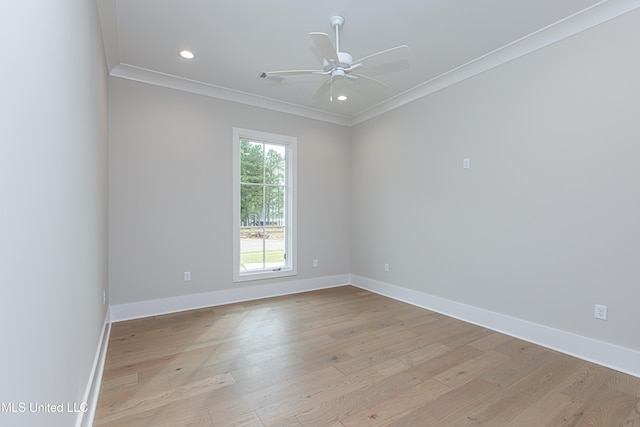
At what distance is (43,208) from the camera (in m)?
1.02

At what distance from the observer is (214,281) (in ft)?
13.1

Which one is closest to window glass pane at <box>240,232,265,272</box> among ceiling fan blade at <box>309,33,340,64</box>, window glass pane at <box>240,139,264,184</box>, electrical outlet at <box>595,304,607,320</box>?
window glass pane at <box>240,139,264,184</box>

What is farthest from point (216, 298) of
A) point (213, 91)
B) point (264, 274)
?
point (213, 91)

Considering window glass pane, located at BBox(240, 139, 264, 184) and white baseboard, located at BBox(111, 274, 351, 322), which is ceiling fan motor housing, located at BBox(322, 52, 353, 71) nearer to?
window glass pane, located at BBox(240, 139, 264, 184)

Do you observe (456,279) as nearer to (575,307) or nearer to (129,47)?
(575,307)

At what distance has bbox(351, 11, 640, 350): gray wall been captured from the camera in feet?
7.82

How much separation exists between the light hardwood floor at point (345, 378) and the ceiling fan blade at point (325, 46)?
2.43 m

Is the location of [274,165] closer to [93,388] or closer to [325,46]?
[325,46]

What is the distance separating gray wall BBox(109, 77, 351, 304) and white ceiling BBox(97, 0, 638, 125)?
0.33m

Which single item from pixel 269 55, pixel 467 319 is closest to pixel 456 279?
pixel 467 319

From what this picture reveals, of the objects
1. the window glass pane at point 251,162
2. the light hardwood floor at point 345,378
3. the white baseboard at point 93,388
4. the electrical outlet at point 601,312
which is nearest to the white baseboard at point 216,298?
the light hardwood floor at point 345,378

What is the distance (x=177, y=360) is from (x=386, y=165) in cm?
357

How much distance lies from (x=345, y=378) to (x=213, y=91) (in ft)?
12.1

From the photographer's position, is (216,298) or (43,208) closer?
(43,208)
